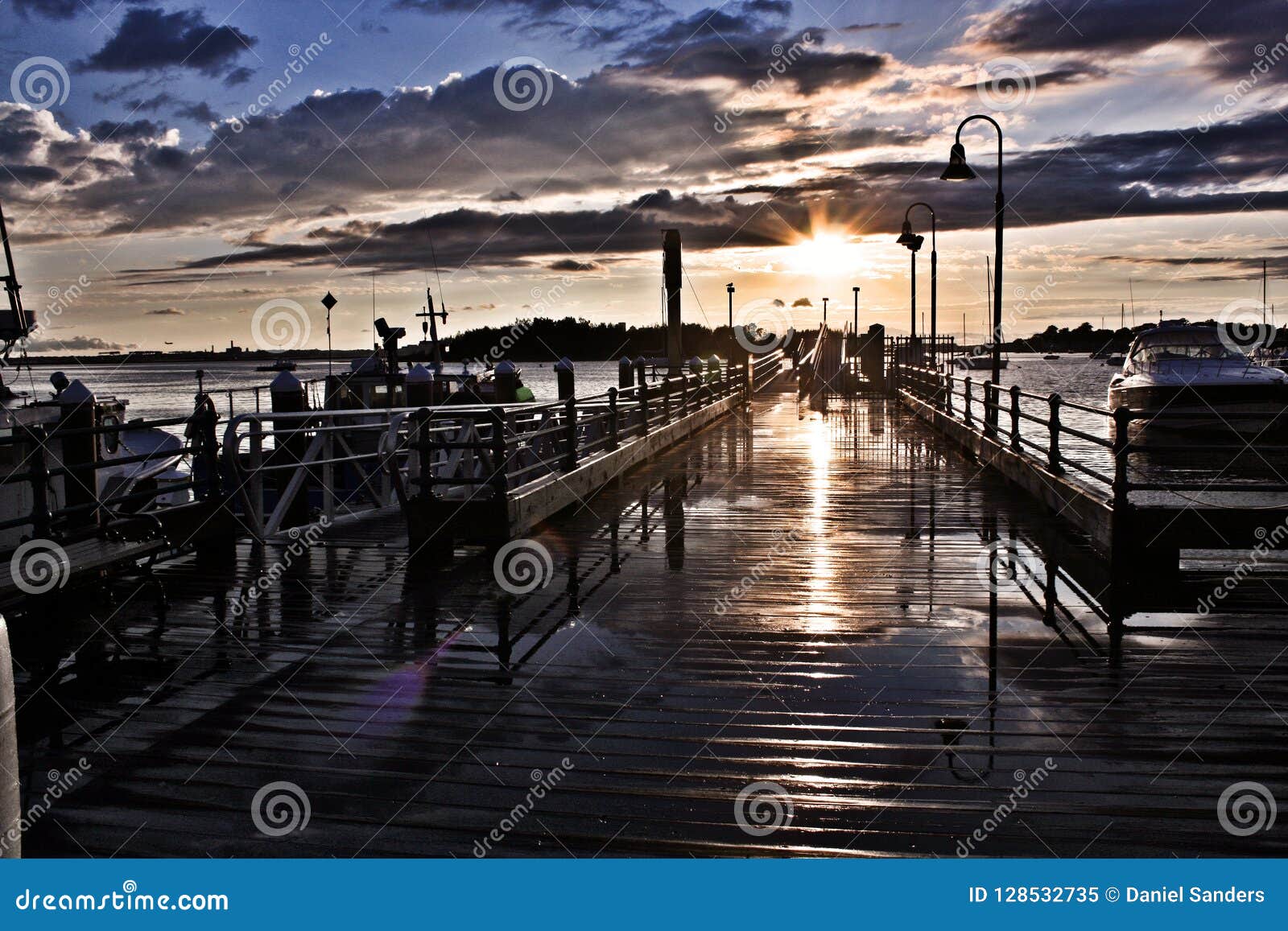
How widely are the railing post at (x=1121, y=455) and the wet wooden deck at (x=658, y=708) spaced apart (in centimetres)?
70

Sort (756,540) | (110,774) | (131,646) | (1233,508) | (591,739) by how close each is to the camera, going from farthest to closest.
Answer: (756,540), (1233,508), (131,646), (591,739), (110,774)

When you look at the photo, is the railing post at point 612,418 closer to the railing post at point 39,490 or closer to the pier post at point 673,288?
the railing post at point 39,490

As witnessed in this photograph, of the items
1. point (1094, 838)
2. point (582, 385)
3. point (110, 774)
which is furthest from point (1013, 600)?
point (582, 385)

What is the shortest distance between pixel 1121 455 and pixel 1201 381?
26.5 meters

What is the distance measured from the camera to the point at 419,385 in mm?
19656

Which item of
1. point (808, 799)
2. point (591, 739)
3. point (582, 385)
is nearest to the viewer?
point (808, 799)

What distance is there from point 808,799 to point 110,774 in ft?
10.0

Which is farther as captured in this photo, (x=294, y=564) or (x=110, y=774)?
(x=294, y=564)

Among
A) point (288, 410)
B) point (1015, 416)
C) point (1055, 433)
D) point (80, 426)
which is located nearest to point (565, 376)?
point (288, 410)

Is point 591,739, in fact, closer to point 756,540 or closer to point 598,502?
point 756,540

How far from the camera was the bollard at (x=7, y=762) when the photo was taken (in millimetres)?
2898

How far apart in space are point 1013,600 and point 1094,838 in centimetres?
397

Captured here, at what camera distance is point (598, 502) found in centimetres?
1323

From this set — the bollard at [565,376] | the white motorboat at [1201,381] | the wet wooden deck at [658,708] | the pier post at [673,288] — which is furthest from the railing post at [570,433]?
the white motorboat at [1201,381]
